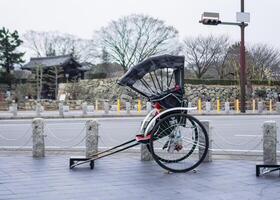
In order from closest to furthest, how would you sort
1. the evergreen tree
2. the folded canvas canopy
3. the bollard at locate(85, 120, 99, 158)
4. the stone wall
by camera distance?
the folded canvas canopy → the bollard at locate(85, 120, 99, 158) → the stone wall → the evergreen tree

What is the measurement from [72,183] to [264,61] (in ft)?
156

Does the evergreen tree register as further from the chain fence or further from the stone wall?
the chain fence

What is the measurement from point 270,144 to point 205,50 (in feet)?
148

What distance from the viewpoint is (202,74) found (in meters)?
52.6

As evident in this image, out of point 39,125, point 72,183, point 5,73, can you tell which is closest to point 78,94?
point 5,73

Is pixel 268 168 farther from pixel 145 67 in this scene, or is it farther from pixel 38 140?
pixel 38 140

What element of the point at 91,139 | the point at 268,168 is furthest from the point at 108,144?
the point at 268,168

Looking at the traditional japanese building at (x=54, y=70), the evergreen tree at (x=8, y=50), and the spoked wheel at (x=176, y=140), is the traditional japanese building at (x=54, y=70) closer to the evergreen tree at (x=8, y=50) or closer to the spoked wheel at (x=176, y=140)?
the evergreen tree at (x=8, y=50)

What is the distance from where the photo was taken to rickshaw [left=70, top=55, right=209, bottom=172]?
6.66 metres

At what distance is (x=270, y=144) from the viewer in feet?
22.8

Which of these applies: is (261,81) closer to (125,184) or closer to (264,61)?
(264,61)

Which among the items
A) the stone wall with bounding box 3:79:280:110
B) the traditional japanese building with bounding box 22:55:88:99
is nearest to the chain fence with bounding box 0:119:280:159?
the stone wall with bounding box 3:79:280:110

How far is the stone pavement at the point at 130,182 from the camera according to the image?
5047 mm

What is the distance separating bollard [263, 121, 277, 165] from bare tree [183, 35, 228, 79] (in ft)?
147
